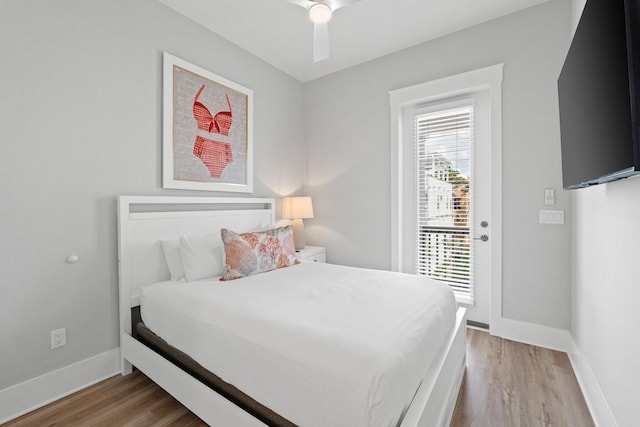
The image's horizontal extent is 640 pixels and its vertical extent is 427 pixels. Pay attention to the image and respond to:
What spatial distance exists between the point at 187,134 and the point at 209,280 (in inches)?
50.4

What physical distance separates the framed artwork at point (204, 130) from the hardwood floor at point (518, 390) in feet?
8.31

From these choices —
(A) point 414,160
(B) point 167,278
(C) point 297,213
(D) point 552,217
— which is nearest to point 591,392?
(D) point 552,217

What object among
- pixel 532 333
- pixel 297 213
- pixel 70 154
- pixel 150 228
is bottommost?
pixel 532 333

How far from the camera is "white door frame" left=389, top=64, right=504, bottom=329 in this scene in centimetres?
262

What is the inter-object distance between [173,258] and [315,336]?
4.97 feet

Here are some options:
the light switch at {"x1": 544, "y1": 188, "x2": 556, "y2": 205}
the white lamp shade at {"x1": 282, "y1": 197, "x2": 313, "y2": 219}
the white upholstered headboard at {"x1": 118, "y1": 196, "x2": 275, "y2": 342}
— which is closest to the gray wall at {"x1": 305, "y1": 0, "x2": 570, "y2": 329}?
the light switch at {"x1": 544, "y1": 188, "x2": 556, "y2": 205}

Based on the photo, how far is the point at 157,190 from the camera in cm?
239

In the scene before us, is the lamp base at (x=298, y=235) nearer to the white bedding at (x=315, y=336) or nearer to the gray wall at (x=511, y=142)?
the gray wall at (x=511, y=142)

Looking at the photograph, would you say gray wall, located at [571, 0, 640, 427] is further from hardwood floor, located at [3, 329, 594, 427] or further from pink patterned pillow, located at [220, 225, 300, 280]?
pink patterned pillow, located at [220, 225, 300, 280]

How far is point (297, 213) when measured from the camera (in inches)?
135

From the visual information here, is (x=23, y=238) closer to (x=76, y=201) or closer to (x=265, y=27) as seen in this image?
(x=76, y=201)

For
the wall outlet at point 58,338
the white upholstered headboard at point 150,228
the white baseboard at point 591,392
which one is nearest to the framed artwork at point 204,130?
the white upholstered headboard at point 150,228

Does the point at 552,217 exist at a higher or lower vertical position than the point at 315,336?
higher

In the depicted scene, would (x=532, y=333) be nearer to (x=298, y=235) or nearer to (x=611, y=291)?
(x=611, y=291)
